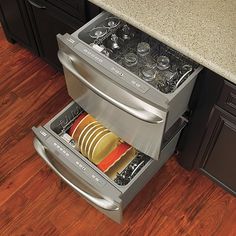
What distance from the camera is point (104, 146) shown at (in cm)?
123

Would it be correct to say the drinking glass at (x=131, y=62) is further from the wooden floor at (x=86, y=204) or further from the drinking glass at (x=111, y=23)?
the wooden floor at (x=86, y=204)

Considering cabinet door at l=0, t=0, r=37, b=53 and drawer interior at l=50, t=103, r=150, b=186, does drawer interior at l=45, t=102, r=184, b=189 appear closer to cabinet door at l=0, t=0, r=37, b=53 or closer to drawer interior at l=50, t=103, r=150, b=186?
drawer interior at l=50, t=103, r=150, b=186

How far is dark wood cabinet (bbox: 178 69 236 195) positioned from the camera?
1044 millimetres

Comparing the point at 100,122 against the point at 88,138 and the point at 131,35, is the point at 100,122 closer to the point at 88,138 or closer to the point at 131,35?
the point at 88,138

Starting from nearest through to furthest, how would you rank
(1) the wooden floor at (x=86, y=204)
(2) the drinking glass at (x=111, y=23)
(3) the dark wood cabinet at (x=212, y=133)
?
(3) the dark wood cabinet at (x=212, y=133) → (2) the drinking glass at (x=111, y=23) → (1) the wooden floor at (x=86, y=204)

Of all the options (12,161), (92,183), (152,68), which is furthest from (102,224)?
(152,68)

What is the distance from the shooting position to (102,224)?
4.67 ft

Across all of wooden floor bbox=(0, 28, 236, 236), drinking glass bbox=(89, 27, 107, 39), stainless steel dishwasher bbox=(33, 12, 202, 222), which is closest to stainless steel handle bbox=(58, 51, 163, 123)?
stainless steel dishwasher bbox=(33, 12, 202, 222)

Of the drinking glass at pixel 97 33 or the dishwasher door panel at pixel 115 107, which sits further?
the drinking glass at pixel 97 33

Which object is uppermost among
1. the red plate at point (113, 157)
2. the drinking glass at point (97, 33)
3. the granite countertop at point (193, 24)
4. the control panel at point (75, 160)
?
the granite countertop at point (193, 24)

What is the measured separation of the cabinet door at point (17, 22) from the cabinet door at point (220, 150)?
39.4 inches

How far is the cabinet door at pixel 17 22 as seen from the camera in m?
1.60

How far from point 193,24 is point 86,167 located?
56 centimetres

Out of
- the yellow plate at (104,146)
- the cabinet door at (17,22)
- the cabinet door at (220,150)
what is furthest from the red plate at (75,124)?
the cabinet door at (17,22)
